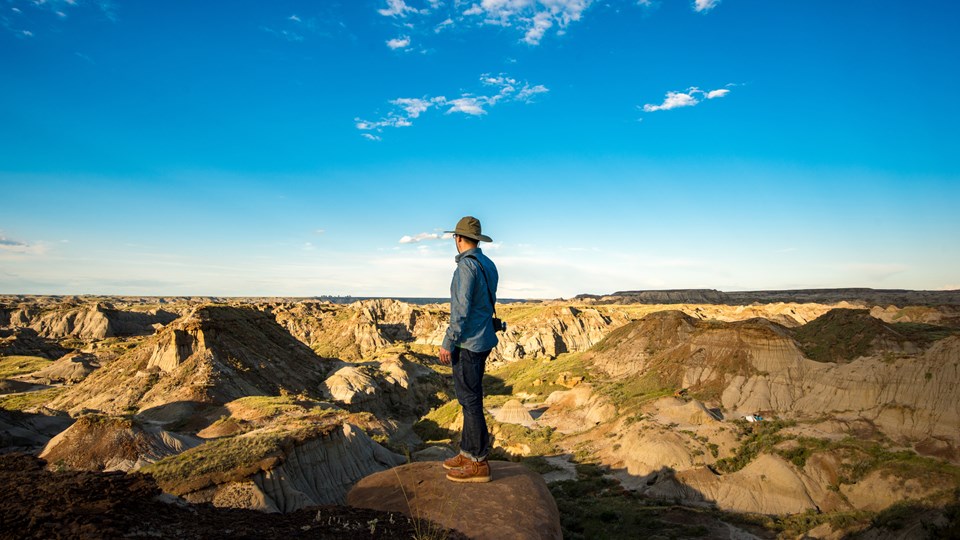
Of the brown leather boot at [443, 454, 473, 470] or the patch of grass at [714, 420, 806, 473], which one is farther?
the patch of grass at [714, 420, 806, 473]

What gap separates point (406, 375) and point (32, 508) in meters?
58.7

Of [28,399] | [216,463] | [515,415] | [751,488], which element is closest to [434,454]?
[751,488]

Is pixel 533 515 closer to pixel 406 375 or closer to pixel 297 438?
pixel 297 438

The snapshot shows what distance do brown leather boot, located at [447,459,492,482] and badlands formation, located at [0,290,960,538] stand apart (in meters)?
0.28

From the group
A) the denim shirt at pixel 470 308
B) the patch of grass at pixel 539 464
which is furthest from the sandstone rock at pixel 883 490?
the denim shirt at pixel 470 308

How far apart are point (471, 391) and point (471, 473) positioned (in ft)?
4.68

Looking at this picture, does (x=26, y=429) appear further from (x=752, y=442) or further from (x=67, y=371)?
(x=752, y=442)

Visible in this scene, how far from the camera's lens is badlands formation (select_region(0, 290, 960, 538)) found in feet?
27.0

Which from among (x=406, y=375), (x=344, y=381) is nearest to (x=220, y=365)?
(x=344, y=381)

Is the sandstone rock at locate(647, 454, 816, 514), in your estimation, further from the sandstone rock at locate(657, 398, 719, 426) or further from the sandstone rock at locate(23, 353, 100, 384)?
the sandstone rock at locate(23, 353, 100, 384)

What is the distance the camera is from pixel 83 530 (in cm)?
493

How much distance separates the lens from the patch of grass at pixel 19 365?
5808 cm

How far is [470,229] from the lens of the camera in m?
7.52

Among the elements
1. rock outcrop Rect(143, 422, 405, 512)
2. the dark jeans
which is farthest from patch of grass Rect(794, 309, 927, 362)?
the dark jeans
